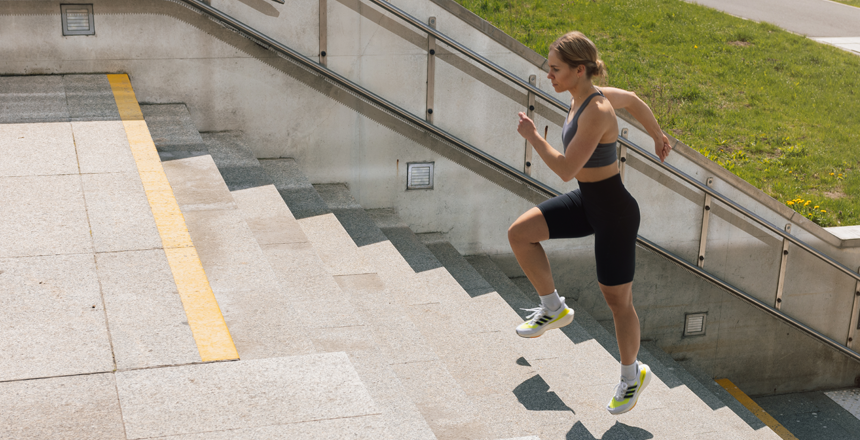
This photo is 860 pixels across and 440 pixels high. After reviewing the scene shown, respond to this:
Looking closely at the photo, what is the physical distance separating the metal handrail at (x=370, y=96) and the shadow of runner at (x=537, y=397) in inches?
114

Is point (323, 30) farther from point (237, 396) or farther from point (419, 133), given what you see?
point (237, 396)

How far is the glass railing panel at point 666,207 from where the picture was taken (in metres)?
7.48

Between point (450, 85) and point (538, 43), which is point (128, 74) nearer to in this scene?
point (450, 85)

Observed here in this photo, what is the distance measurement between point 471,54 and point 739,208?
9.42 feet

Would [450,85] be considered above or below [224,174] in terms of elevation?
above

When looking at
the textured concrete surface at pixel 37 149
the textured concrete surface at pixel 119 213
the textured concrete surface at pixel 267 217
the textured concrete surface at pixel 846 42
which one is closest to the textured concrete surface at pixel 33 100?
the textured concrete surface at pixel 37 149

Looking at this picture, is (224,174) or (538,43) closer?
(224,174)

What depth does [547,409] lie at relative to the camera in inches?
180

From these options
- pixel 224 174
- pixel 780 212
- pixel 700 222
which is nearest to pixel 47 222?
pixel 224 174

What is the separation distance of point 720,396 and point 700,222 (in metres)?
1.65

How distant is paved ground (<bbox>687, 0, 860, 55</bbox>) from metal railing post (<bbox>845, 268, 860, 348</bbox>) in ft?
26.2

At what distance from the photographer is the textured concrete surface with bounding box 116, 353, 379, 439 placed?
108 inches

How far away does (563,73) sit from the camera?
3859 mm

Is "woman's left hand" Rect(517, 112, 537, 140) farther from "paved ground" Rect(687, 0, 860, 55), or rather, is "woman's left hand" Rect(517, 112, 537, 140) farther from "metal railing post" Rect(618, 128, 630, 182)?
"paved ground" Rect(687, 0, 860, 55)
